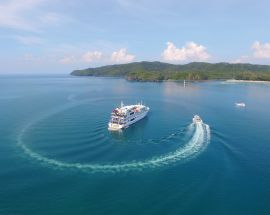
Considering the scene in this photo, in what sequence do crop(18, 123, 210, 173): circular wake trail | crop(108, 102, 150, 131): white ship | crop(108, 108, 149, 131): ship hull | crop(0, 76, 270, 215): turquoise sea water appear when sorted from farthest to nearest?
crop(108, 102, 150, 131): white ship → crop(108, 108, 149, 131): ship hull → crop(18, 123, 210, 173): circular wake trail → crop(0, 76, 270, 215): turquoise sea water

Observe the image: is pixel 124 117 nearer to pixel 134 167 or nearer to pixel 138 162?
pixel 138 162

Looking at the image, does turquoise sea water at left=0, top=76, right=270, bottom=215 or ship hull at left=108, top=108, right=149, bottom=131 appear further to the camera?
ship hull at left=108, top=108, right=149, bottom=131

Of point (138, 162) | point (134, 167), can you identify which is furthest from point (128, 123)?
point (134, 167)

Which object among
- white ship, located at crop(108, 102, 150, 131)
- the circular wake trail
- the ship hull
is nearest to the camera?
the circular wake trail

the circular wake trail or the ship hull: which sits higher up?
the ship hull

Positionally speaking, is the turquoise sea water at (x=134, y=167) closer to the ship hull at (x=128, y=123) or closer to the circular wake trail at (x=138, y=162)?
the circular wake trail at (x=138, y=162)

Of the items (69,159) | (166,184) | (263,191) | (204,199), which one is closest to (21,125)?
(69,159)

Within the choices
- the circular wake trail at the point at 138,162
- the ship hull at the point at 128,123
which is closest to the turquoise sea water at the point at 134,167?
the circular wake trail at the point at 138,162

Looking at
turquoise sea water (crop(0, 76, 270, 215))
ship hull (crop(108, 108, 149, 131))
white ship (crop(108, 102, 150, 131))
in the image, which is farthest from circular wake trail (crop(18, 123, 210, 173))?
white ship (crop(108, 102, 150, 131))

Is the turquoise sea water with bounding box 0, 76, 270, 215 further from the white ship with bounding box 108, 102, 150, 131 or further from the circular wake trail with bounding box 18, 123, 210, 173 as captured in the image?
the white ship with bounding box 108, 102, 150, 131
